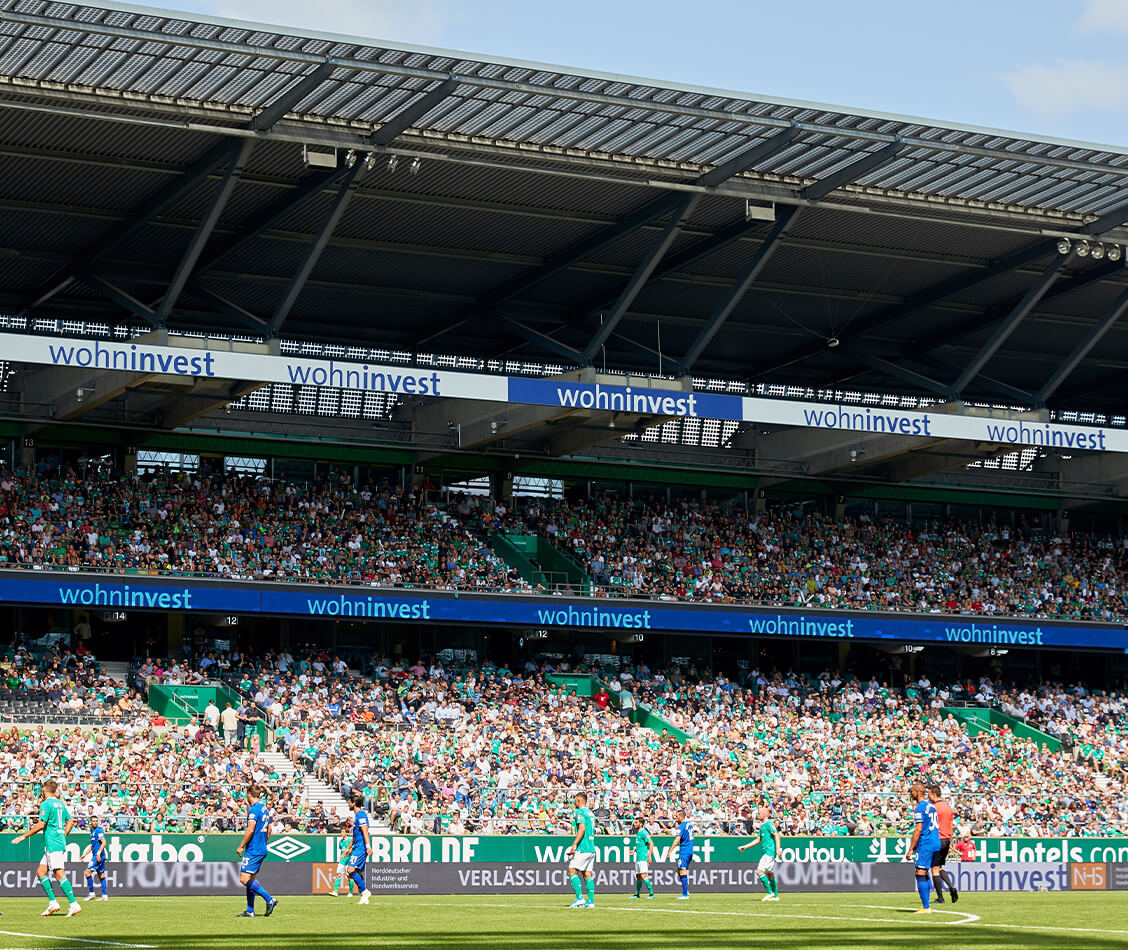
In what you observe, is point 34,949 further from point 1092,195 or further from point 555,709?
point 1092,195

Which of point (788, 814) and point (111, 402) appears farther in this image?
point (111, 402)

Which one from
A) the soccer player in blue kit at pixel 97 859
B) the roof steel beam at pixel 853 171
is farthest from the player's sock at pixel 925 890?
the roof steel beam at pixel 853 171

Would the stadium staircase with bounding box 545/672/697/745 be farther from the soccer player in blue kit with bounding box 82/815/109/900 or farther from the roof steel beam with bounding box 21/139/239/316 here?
the soccer player in blue kit with bounding box 82/815/109/900

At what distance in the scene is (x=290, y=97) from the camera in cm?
3359

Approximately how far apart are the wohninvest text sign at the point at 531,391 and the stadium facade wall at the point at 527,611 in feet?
17.5

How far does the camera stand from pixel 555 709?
43.0m

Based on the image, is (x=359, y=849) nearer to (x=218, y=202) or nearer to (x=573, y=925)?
(x=573, y=925)

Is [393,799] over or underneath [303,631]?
underneath

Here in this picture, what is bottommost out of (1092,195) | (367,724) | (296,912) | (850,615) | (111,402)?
(296,912)

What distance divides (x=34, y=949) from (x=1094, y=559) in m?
48.3

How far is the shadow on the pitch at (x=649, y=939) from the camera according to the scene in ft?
49.7

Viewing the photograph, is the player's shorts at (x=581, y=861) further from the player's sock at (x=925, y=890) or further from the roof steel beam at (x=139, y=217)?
the roof steel beam at (x=139, y=217)

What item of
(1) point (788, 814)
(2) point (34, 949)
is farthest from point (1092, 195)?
(2) point (34, 949)

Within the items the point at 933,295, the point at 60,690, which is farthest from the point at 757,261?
the point at 60,690
